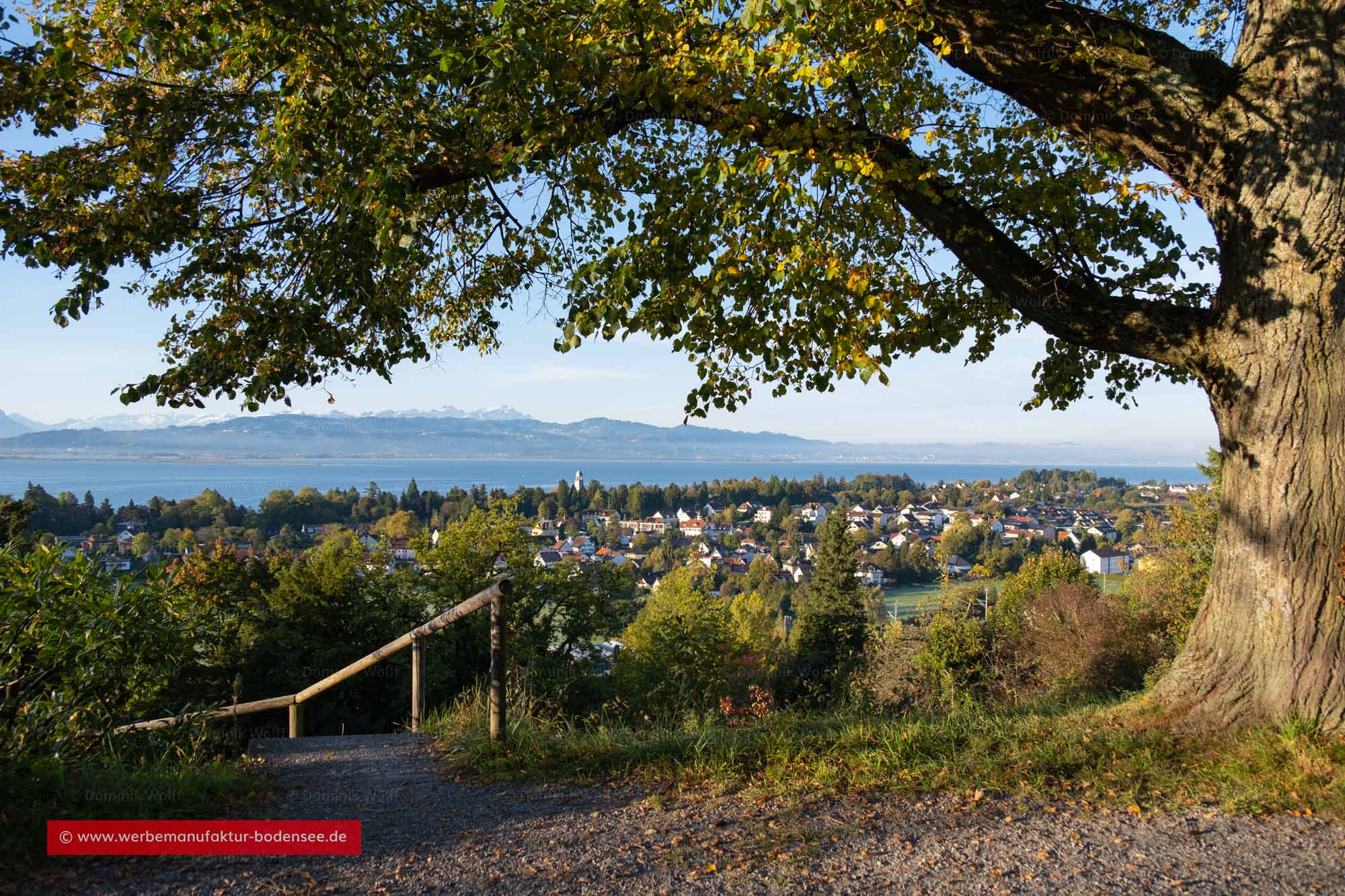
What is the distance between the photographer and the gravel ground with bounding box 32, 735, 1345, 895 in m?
2.84

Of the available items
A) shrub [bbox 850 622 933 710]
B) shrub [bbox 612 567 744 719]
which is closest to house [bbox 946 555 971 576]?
shrub [bbox 612 567 744 719]

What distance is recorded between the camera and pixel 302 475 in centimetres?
→ 10712

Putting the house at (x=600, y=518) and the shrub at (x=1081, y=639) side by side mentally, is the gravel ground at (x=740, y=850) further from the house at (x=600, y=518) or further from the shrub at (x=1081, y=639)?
the house at (x=600, y=518)

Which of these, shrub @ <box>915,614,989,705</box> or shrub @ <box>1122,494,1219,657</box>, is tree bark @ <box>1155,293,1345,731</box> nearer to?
shrub @ <box>915,614,989,705</box>

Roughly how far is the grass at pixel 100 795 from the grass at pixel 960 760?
1096 mm

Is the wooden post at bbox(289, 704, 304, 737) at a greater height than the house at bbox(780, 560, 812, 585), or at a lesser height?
greater

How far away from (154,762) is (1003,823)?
3796mm

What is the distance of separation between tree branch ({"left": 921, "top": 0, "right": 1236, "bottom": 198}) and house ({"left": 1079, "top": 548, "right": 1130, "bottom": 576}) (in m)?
42.4

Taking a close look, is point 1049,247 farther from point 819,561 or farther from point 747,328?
point 819,561

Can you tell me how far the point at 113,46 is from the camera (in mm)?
5238

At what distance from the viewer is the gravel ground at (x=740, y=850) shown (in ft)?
9.30

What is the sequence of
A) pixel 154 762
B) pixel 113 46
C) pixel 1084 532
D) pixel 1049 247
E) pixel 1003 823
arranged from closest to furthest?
pixel 1003 823, pixel 154 762, pixel 113 46, pixel 1049 247, pixel 1084 532

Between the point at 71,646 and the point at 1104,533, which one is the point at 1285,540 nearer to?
the point at 71,646

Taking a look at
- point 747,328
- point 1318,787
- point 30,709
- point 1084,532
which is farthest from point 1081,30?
point 1084,532
